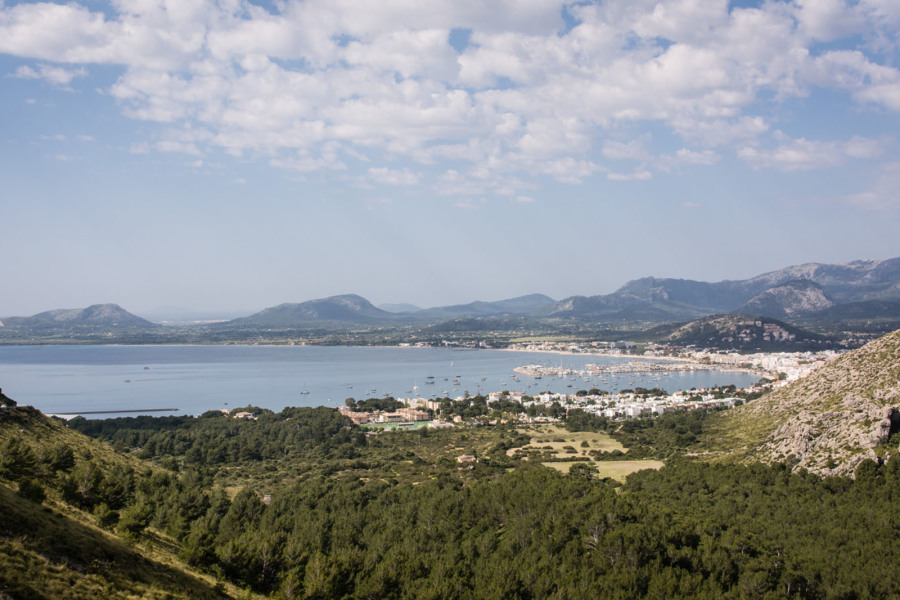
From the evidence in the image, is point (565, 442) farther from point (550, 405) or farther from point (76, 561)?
point (76, 561)

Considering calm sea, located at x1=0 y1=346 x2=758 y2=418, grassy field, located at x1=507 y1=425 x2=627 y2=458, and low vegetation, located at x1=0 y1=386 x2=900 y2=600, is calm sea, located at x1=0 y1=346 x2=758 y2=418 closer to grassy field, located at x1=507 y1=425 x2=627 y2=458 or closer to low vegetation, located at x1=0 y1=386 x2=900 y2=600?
grassy field, located at x1=507 y1=425 x2=627 y2=458

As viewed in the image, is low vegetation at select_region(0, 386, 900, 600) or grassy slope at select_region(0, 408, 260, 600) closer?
grassy slope at select_region(0, 408, 260, 600)

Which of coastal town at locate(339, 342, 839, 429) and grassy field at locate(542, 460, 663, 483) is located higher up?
grassy field at locate(542, 460, 663, 483)

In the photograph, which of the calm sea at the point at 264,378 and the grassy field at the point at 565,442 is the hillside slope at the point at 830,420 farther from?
the calm sea at the point at 264,378

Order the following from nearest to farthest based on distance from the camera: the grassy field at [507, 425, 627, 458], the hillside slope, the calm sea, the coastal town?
the hillside slope → the grassy field at [507, 425, 627, 458] → the coastal town → the calm sea

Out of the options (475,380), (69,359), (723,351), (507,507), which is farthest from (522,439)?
(69,359)

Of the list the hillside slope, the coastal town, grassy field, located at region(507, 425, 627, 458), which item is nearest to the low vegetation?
the hillside slope
